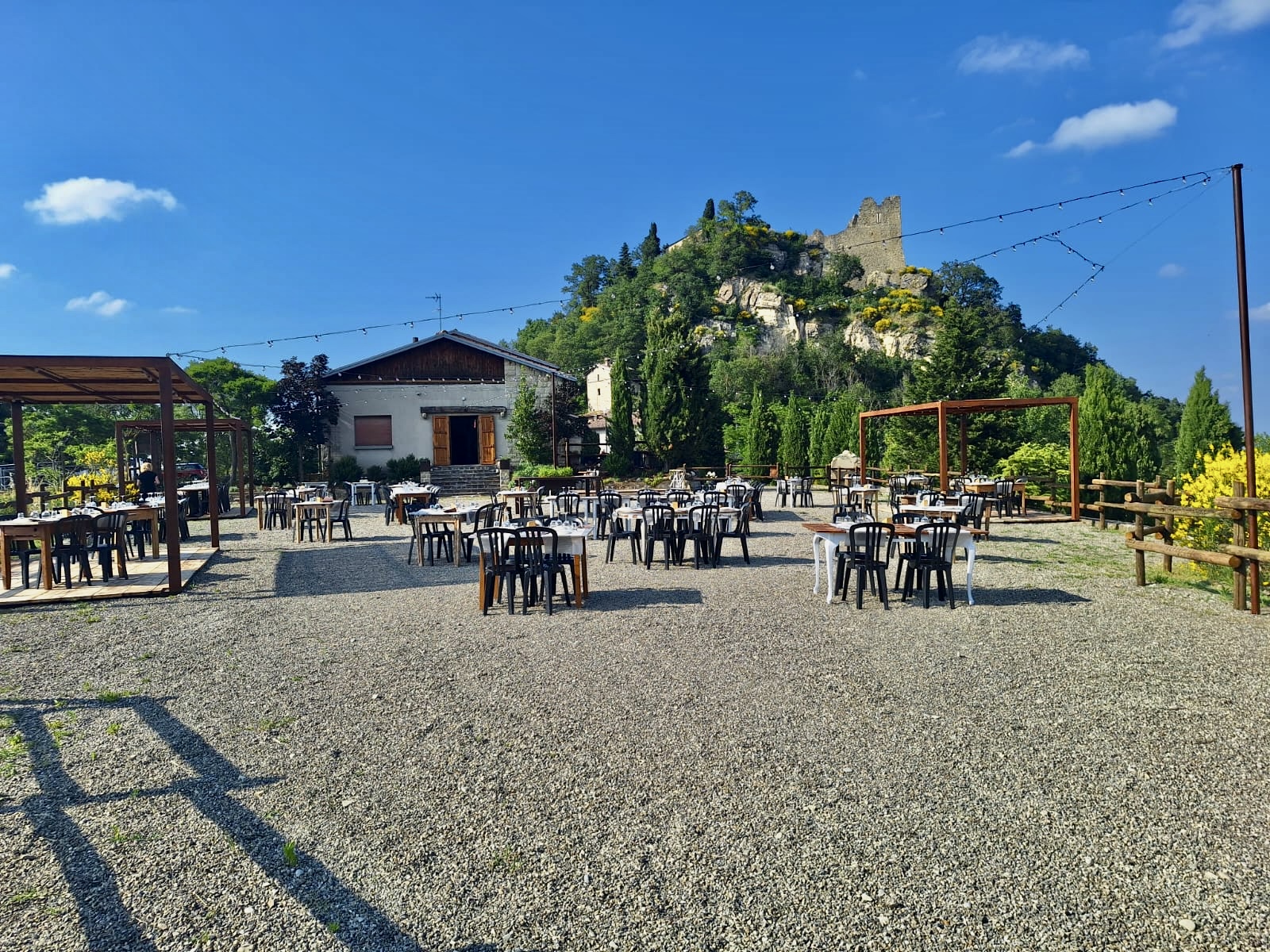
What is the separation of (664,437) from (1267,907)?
24.2 metres

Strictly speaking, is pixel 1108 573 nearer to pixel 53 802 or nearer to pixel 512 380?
pixel 53 802

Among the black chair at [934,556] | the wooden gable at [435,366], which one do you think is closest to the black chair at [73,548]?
the black chair at [934,556]

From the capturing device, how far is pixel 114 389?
38.2ft

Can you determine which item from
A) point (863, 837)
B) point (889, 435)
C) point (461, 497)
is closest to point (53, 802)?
point (863, 837)

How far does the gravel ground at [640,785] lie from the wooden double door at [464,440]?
20.7 meters

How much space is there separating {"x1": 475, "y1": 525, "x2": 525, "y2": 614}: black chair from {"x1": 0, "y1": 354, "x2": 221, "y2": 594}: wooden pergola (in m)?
3.08

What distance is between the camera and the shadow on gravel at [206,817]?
244cm

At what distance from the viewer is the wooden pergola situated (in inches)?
325

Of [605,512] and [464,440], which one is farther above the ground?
[464,440]

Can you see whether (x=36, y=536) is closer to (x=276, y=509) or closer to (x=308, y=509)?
(x=308, y=509)

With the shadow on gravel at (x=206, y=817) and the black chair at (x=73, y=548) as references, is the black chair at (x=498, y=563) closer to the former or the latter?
the shadow on gravel at (x=206, y=817)

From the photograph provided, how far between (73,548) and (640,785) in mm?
7433

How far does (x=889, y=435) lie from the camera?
86.5ft

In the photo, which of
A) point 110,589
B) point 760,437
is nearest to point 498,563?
point 110,589
